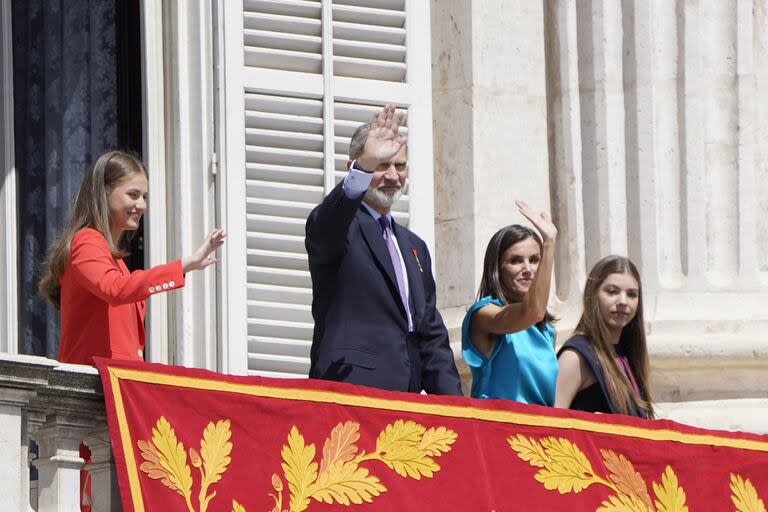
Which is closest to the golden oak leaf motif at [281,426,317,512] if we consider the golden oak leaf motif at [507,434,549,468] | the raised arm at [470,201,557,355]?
the golden oak leaf motif at [507,434,549,468]

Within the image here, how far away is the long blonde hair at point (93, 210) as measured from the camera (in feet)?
30.0

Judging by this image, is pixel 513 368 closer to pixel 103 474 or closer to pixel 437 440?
pixel 437 440

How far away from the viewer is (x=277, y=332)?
11234 millimetres

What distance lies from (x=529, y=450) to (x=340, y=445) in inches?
30.4

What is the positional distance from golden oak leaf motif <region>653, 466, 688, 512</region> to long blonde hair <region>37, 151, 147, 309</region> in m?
2.04

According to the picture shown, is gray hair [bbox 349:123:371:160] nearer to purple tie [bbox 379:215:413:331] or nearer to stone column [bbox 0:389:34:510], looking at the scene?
purple tie [bbox 379:215:413:331]

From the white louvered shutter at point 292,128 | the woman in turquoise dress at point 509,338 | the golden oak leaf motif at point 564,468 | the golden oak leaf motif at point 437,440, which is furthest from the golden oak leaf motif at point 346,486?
the white louvered shutter at point 292,128

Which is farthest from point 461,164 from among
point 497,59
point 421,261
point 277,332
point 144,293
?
point 144,293

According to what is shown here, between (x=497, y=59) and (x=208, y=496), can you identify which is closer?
(x=208, y=496)

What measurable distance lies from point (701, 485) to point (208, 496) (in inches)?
79.2

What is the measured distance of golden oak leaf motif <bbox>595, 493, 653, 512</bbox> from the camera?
31.2ft

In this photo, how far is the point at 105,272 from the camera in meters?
8.93

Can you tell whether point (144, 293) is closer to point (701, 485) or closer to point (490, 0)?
point (701, 485)

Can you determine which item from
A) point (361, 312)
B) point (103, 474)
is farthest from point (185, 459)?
point (361, 312)
